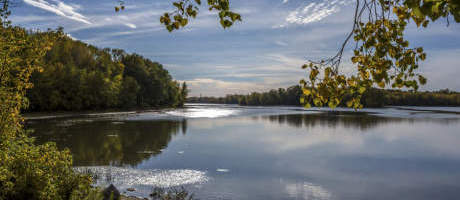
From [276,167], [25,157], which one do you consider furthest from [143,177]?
[276,167]

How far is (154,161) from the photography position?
566 inches

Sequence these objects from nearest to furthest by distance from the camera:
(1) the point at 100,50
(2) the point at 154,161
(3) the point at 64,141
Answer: (2) the point at 154,161 < (3) the point at 64,141 < (1) the point at 100,50

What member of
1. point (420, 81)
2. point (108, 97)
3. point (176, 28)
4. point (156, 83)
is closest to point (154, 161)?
point (176, 28)

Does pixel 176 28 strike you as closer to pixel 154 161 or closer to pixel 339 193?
pixel 339 193

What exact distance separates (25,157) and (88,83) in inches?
2485

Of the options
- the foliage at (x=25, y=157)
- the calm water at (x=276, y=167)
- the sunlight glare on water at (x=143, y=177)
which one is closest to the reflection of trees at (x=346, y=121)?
the calm water at (x=276, y=167)

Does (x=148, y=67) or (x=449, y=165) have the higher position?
(x=148, y=67)

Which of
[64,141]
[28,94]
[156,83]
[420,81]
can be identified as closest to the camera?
[420,81]

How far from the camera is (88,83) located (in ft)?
208

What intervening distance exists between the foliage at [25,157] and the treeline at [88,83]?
117ft

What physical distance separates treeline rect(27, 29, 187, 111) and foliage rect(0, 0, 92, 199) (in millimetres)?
35525

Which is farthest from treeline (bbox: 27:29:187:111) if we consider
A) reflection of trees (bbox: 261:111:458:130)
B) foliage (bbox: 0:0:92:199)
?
foliage (bbox: 0:0:92:199)

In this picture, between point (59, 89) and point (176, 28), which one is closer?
point (176, 28)

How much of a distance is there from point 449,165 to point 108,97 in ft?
204
